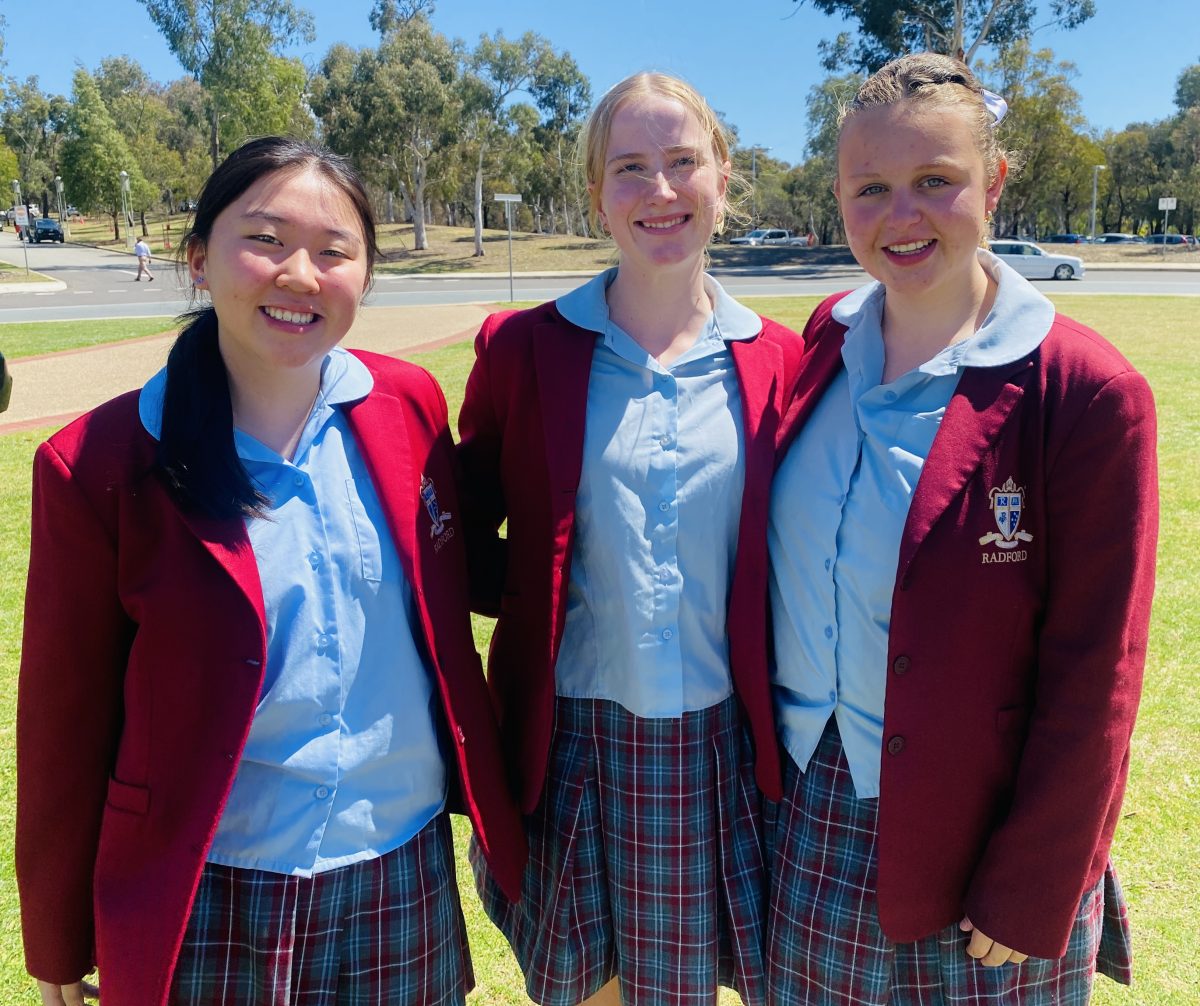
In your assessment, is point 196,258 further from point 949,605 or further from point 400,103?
point 400,103

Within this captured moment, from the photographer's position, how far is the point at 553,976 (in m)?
2.12

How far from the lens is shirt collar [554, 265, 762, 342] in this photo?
2.19 m

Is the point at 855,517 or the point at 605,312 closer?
the point at 855,517

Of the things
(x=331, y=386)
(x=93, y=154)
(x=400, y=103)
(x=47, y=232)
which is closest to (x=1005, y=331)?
(x=331, y=386)

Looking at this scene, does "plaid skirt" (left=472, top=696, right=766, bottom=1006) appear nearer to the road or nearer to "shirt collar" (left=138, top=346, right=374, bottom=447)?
"shirt collar" (left=138, top=346, right=374, bottom=447)

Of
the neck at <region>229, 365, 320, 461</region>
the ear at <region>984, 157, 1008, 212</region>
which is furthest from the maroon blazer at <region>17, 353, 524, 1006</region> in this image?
the ear at <region>984, 157, 1008, 212</region>

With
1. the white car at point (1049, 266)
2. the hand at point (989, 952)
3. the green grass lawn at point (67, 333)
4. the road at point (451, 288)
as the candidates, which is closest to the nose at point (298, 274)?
the hand at point (989, 952)

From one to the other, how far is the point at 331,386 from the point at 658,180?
2.77ft

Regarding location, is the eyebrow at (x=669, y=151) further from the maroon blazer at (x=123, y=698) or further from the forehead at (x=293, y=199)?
the maroon blazer at (x=123, y=698)

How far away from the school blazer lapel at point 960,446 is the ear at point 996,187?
374mm

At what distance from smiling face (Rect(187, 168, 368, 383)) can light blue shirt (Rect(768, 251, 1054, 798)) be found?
95 cm

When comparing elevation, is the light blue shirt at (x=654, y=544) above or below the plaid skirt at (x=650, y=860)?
above

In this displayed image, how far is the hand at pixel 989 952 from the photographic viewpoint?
1.76m

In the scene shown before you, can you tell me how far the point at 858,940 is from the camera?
188 centimetres
